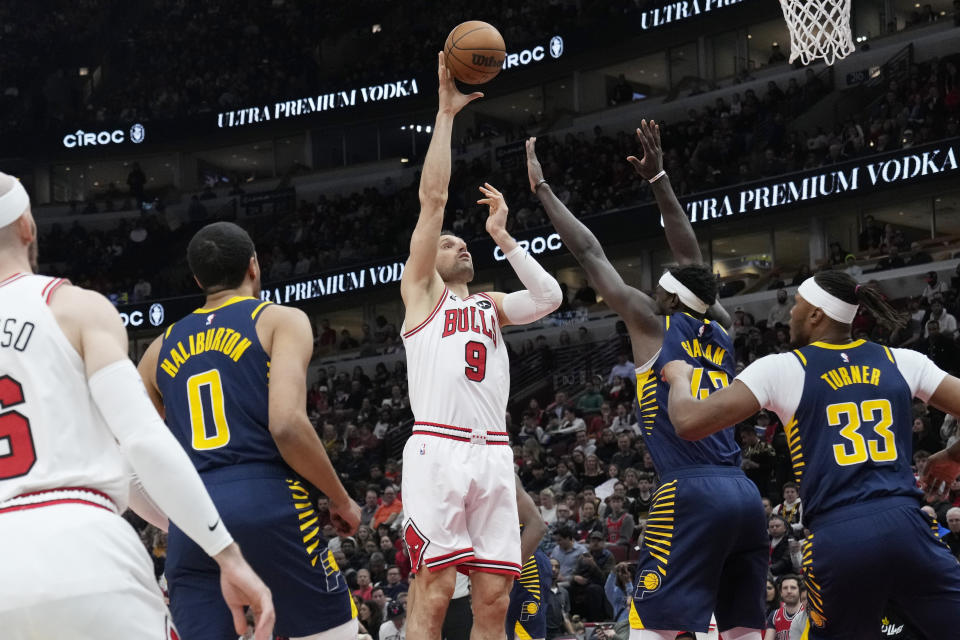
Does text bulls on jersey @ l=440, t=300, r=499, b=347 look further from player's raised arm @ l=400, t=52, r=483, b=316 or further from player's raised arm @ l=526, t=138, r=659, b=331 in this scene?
player's raised arm @ l=526, t=138, r=659, b=331

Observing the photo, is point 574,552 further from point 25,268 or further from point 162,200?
point 162,200

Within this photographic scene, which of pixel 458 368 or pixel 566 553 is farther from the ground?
pixel 458 368

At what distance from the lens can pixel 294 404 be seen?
13.8 ft

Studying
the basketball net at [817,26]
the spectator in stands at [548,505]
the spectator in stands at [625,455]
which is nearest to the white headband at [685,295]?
the basketball net at [817,26]

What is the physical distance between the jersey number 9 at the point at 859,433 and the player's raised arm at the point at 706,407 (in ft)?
1.14

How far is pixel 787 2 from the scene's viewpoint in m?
11.9

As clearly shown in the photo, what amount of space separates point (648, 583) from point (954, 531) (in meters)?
6.14

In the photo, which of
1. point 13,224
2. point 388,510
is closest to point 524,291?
point 13,224

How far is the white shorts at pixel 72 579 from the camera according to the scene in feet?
9.22

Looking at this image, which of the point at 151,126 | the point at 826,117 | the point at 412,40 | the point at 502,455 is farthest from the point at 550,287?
the point at 151,126

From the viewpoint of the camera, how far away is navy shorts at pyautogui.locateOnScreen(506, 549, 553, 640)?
779 centimetres

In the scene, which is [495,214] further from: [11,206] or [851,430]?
[11,206]

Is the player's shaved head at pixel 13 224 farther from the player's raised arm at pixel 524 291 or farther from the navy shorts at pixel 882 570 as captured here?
the player's raised arm at pixel 524 291

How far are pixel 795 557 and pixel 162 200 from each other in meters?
29.9
